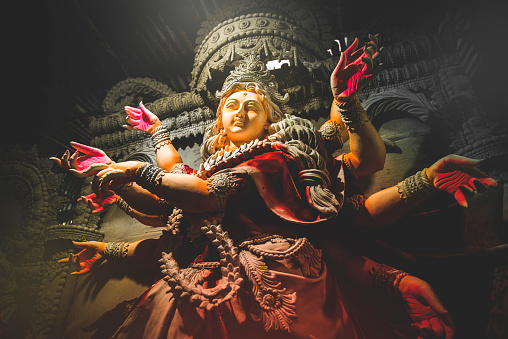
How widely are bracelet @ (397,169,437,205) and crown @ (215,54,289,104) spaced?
1.14 m

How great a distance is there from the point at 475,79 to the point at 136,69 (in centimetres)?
323

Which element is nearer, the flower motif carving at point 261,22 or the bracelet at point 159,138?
the bracelet at point 159,138

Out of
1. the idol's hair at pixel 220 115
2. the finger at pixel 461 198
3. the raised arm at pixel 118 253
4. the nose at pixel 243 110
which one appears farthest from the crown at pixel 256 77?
the finger at pixel 461 198

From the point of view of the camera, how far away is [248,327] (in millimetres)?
1395

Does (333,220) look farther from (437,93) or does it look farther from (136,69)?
(136,69)

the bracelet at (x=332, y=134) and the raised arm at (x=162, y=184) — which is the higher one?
the raised arm at (x=162, y=184)

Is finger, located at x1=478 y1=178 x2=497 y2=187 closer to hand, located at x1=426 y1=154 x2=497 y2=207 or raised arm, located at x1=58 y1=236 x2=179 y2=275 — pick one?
hand, located at x1=426 y1=154 x2=497 y2=207

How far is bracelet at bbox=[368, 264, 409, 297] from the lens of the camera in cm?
149

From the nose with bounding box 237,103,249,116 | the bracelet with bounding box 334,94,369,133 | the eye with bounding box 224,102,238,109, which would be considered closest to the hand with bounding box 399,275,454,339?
the bracelet with bounding box 334,94,369,133

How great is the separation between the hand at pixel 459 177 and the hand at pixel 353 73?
0.57m

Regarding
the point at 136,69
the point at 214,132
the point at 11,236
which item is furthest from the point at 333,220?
the point at 136,69

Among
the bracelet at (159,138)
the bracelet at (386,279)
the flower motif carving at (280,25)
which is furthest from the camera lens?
the flower motif carving at (280,25)

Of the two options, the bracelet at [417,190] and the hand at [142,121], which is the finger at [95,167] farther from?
the bracelet at [417,190]

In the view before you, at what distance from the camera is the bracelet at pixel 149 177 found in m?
1.54
